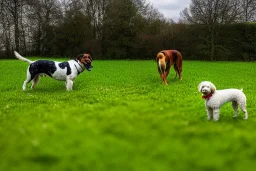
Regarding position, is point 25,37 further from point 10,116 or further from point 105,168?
point 105,168

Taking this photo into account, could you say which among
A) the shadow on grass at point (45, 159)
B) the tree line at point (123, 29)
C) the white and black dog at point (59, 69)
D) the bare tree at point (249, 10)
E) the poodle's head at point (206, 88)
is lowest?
the shadow on grass at point (45, 159)

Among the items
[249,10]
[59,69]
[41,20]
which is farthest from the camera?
[249,10]

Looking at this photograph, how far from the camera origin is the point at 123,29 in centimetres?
4900

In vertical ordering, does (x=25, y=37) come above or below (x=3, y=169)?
above

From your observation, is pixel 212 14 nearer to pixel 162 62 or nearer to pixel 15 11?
pixel 162 62

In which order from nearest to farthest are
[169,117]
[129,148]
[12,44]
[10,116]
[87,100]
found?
[129,148]
[169,117]
[10,116]
[87,100]
[12,44]

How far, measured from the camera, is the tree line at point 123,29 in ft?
143

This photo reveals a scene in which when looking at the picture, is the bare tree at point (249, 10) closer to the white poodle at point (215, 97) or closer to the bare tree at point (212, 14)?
the bare tree at point (212, 14)

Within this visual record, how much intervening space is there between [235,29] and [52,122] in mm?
42118

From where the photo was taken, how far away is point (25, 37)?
5394 cm

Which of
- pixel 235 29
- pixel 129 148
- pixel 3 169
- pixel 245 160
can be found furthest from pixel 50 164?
pixel 235 29

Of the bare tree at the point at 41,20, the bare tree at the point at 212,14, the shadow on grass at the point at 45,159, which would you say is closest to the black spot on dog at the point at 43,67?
the shadow on grass at the point at 45,159

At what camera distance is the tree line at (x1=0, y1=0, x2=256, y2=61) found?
43594 mm

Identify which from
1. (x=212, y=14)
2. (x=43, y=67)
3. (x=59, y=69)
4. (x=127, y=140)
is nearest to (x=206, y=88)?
(x=127, y=140)
